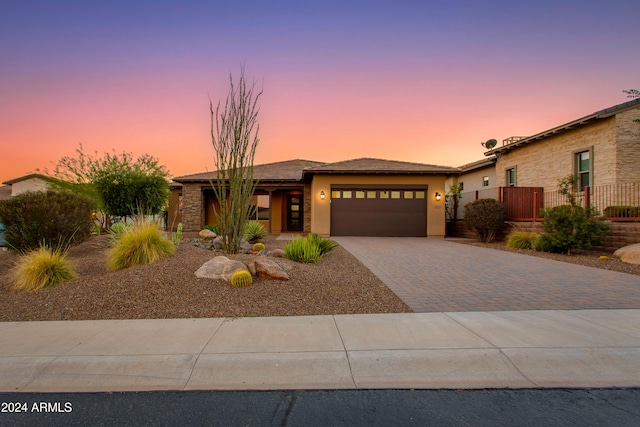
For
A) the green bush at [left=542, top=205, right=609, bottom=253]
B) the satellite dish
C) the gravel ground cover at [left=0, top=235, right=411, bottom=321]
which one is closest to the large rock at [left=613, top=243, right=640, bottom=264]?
the green bush at [left=542, top=205, right=609, bottom=253]

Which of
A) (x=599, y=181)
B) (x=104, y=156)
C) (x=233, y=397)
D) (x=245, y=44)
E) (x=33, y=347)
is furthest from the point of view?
(x=104, y=156)

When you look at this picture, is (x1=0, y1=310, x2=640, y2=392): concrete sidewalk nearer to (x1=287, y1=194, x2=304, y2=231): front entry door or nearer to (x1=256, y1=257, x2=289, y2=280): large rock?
(x1=256, y1=257, x2=289, y2=280): large rock

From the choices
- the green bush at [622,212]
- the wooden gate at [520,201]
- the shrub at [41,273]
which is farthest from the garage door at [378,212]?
Result: the shrub at [41,273]

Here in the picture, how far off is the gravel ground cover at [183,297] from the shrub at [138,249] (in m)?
0.46

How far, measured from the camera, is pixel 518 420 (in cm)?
255

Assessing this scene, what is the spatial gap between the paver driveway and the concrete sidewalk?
0.99 meters

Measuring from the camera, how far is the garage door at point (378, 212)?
18.5 metres

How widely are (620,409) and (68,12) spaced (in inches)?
610

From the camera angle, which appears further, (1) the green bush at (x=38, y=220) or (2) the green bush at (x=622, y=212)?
(2) the green bush at (x=622, y=212)

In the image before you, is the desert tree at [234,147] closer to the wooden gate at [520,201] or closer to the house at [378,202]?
the house at [378,202]

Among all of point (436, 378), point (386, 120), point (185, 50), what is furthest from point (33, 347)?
point (386, 120)

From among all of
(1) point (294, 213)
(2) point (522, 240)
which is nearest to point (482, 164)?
(2) point (522, 240)

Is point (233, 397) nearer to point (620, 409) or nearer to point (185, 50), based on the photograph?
point (620, 409)

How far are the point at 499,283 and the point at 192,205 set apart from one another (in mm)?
18974
